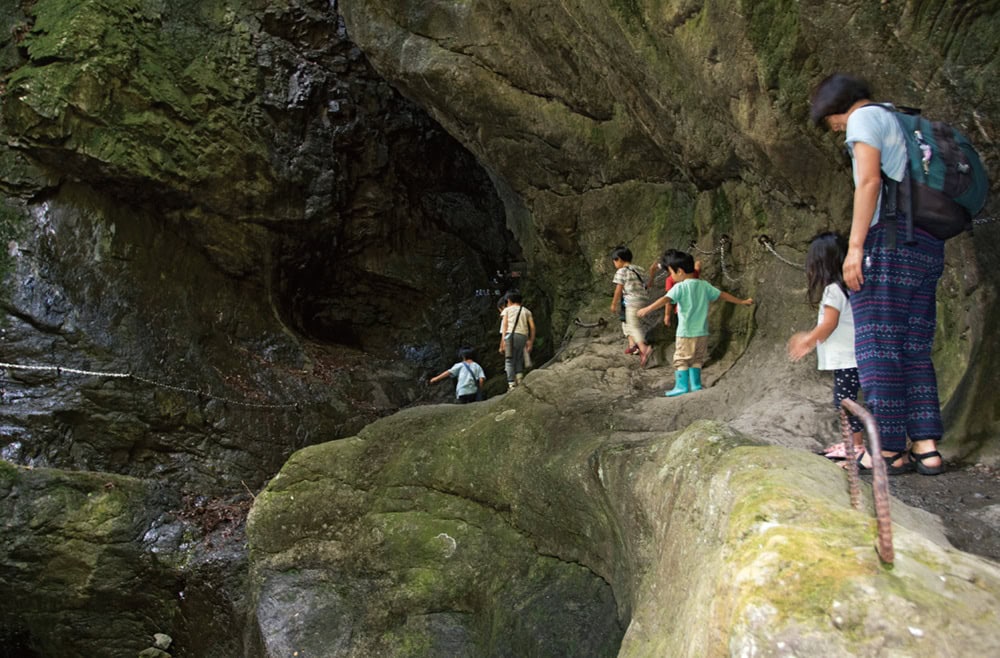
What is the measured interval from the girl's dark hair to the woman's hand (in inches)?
20.1

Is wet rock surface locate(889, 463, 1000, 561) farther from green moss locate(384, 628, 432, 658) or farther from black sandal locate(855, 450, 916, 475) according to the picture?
green moss locate(384, 628, 432, 658)

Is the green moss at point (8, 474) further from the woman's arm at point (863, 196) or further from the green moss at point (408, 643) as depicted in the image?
the woman's arm at point (863, 196)

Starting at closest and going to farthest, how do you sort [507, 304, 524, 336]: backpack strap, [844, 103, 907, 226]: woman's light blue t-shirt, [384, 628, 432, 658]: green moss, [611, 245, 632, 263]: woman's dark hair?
[844, 103, 907, 226]: woman's light blue t-shirt
[384, 628, 432, 658]: green moss
[611, 245, 632, 263]: woman's dark hair
[507, 304, 524, 336]: backpack strap

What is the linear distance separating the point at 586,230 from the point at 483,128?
1829mm

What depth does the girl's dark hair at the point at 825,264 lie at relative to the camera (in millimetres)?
3648

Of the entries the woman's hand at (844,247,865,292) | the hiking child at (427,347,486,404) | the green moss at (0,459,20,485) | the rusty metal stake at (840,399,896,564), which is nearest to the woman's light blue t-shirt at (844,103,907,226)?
the woman's hand at (844,247,865,292)

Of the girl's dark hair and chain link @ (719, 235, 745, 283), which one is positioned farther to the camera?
chain link @ (719, 235, 745, 283)

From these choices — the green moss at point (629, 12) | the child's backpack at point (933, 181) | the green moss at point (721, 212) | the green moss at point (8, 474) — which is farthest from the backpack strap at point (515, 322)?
the child's backpack at point (933, 181)

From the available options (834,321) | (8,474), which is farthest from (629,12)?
(8,474)

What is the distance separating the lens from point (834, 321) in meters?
3.61

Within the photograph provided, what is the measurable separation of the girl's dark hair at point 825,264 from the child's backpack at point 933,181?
0.59 metres

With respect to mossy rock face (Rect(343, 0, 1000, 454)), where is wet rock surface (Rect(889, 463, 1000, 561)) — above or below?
below

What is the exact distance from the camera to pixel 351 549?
5.70m

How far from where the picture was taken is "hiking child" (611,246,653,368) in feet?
24.5
